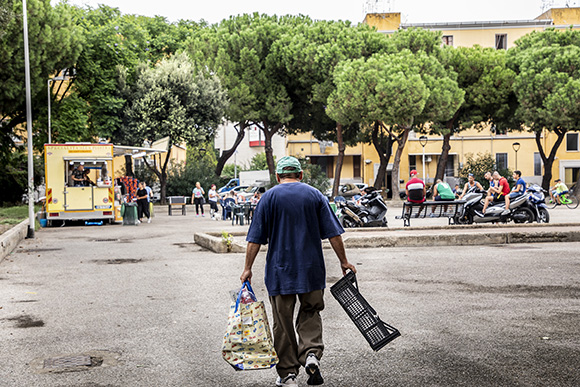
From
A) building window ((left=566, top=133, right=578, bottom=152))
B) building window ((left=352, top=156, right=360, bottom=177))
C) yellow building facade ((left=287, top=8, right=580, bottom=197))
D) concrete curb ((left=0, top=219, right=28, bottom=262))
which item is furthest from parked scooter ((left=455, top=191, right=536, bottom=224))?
building window ((left=352, top=156, right=360, bottom=177))

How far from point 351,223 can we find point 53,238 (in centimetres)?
768

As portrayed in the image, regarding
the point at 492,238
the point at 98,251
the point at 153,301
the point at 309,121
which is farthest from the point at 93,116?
the point at 153,301

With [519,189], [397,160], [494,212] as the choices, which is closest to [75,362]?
[494,212]

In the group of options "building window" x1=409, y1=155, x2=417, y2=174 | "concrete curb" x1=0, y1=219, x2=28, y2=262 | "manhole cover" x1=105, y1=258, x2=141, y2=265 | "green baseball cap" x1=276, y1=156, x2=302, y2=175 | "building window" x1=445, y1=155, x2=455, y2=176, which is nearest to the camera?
"green baseball cap" x1=276, y1=156, x2=302, y2=175

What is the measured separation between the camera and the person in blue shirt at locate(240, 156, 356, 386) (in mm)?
4766

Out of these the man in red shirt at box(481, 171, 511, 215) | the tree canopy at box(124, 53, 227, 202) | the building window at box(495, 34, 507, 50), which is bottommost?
the man in red shirt at box(481, 171, 511, 215)

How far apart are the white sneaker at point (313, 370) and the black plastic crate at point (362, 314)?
0.38 m

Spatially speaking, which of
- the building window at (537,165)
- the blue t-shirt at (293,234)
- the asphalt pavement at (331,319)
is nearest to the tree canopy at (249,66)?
the building window at (537,165)

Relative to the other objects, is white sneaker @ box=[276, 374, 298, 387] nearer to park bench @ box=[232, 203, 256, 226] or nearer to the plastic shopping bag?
the plastic shopping bag

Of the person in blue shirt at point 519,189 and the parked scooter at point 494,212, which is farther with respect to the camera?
the person in blue shirt at point 519,189

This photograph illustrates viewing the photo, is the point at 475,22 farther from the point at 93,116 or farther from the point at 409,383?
the point at 409,383

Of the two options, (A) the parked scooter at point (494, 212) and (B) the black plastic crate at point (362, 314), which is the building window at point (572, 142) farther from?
(B) the black plastic crate at point (362, 314)

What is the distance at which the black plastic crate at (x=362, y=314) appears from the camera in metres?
4.82

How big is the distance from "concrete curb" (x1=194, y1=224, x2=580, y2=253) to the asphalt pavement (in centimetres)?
117
